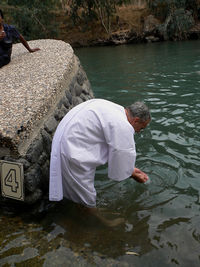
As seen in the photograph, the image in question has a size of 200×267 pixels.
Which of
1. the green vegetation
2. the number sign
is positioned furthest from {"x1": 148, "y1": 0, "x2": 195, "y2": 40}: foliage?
the number sign

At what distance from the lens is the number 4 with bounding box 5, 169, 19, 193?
3254mm

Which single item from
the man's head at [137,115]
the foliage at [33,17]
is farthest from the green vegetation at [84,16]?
the man's head at [137,115]

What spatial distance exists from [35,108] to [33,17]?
2557cm

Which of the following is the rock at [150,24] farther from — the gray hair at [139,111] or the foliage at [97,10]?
the gray hair at [139,111]

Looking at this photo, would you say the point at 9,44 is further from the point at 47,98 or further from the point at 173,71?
the point at 173,71

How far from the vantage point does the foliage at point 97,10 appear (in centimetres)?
2562

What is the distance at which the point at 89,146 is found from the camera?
10.6 ft

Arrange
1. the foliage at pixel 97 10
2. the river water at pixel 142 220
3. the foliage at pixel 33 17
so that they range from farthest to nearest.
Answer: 1. the foliage at pixel 33 17
2. the foliage at pixel 97 10
3. the river water at pixel 142 220

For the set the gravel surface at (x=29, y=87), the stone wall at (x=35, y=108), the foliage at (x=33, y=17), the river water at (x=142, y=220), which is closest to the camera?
the river water at (x=142, y=220)

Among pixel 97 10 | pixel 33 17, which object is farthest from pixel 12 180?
pixel 33 17

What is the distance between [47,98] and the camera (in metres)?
4.52

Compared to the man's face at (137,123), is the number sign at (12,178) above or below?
below

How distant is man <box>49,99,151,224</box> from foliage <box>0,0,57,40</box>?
84.8ft

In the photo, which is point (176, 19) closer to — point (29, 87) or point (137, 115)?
point (29, 87)
